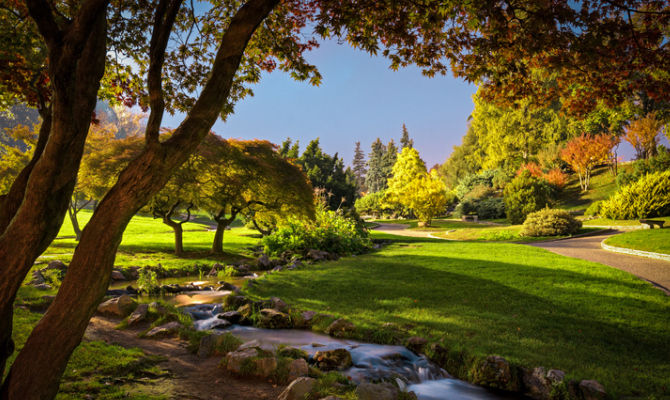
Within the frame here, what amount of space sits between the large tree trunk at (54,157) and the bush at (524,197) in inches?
1045

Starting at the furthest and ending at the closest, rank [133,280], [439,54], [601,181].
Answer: [601,181] < [133,280] < [439,54]

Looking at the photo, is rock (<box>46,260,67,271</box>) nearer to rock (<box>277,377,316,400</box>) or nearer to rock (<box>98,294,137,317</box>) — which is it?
rock (<box>98,294,137,317</box>)

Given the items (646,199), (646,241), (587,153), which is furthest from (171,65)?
(587,153)

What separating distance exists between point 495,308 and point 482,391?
255 cm

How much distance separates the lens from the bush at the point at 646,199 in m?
17.2

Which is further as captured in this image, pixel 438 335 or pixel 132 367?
pixel 438 335

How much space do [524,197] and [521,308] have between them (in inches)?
837

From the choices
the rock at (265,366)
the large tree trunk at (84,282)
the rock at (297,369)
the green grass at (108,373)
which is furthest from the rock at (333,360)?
the large tree trunk at (84,282)

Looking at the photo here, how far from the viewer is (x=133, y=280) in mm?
9719

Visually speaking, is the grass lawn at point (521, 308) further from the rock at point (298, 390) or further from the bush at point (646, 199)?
the bush at point (646, 199)

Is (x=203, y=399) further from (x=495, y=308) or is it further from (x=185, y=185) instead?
(x=185, y=185)

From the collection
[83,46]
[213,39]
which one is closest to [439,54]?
[213,39]

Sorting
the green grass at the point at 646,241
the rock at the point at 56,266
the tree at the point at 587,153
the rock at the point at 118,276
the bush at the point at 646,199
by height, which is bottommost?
the rock at the point at 118,276

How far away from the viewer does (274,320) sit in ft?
18.9
